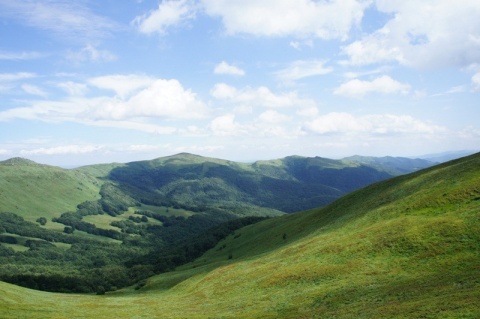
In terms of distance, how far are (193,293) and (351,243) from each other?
30066 mm

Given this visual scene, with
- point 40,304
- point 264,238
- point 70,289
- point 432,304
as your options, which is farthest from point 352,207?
point 70,289

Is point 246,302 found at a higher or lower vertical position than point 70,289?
higher

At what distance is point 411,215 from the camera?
59.3 meters

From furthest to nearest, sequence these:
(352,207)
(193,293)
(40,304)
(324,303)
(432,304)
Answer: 1. (352,207)
2. (193,293)
3. (40,304)
4. (324,303)
5. (432,304)

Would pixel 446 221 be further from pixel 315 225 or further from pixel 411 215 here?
pixel 315 225

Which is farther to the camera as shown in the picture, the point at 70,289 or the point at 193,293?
the point at 70,289

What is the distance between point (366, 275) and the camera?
4450cm

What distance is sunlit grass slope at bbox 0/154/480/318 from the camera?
33219 mm

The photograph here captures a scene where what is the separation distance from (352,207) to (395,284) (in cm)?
4669

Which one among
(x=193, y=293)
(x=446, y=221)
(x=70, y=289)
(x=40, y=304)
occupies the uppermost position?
(x=446, y=221)

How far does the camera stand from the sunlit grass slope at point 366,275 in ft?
109

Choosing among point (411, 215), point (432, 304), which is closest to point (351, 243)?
point (411, 215)

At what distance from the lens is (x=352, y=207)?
276 feet

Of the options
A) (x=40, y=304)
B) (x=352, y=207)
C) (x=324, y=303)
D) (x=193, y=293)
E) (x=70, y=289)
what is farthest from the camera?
(x=70, y=289)
